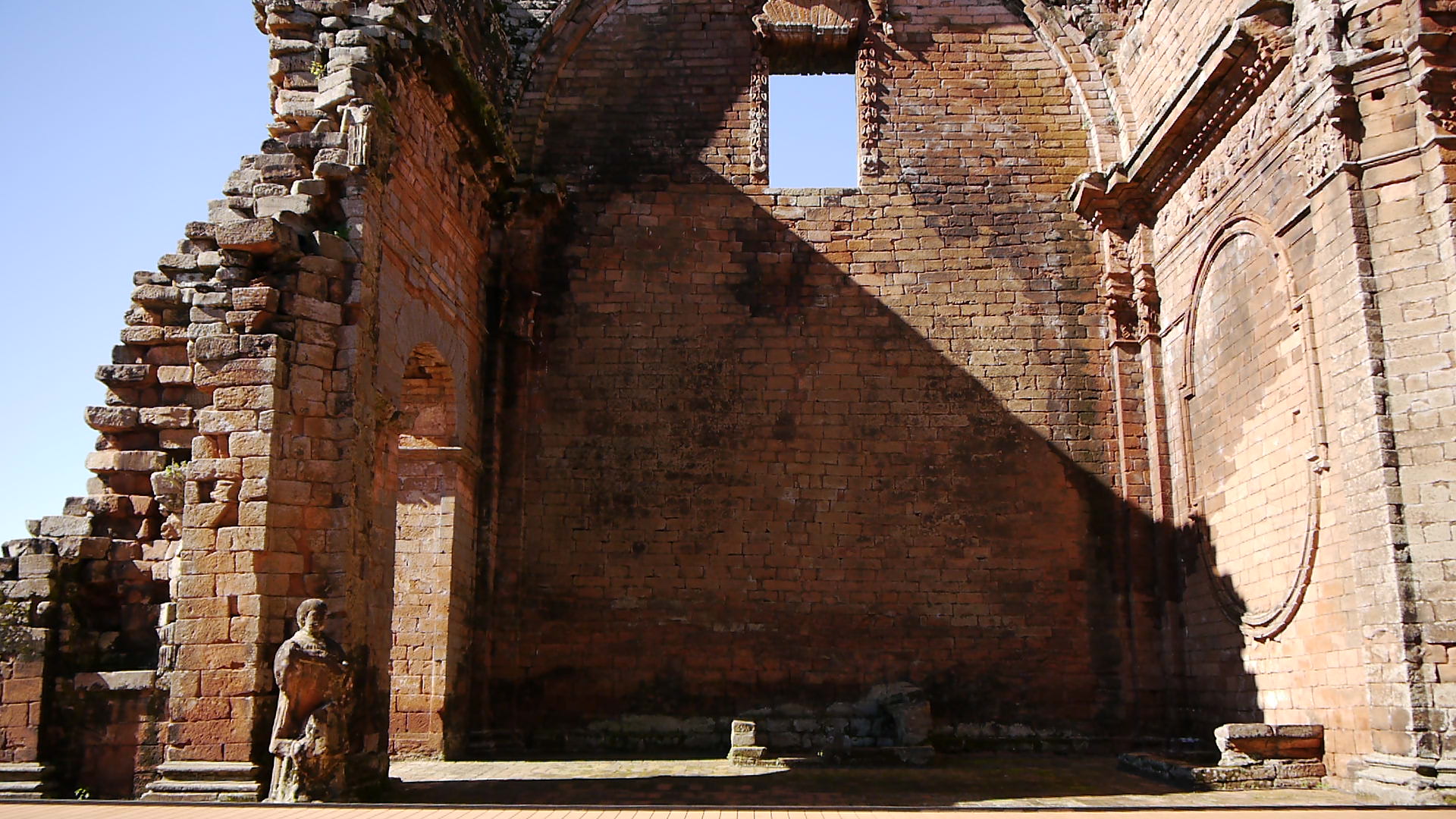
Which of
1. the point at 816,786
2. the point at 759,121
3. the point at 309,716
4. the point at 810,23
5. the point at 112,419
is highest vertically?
the point at 810,23

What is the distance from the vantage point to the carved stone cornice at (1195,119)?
30.1ft

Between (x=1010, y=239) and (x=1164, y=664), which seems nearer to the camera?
(x=1164, y=664)

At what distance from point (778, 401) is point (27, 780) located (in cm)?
770

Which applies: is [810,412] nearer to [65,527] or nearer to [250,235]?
[250,235]

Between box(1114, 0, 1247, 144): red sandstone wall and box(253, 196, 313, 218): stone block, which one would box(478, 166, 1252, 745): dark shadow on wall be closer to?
box(1114, 0, 1247, 144): red sandstone wall

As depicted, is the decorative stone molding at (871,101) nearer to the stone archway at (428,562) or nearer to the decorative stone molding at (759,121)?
the decorative stone molding at (759,121)

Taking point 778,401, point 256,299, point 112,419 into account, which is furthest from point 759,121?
point 112,419

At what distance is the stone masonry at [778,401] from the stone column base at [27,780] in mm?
49

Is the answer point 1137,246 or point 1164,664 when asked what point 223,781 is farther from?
point 1137,246

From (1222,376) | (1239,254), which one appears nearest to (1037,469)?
(1222,376)

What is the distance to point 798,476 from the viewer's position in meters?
12.2

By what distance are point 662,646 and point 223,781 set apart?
5232mm

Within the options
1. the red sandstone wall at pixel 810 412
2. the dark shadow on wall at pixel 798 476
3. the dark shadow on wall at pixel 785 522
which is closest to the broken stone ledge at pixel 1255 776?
the dark shadow on wall at pixel 798 476

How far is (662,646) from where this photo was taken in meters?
11.8
